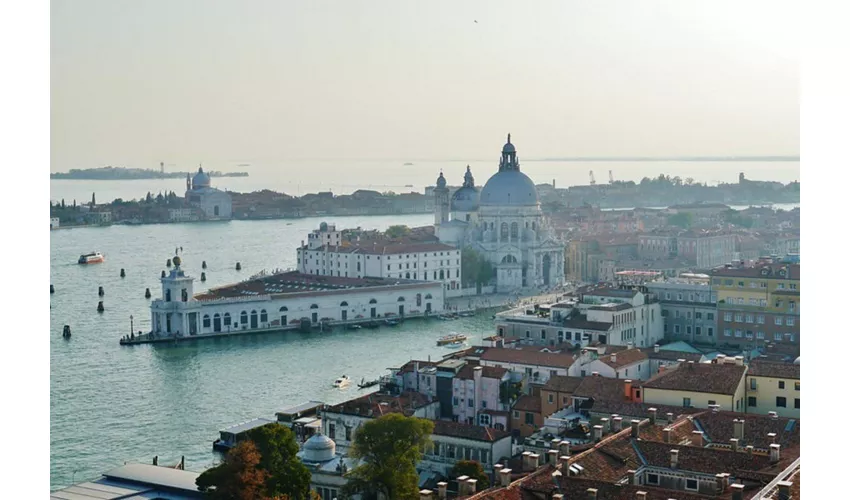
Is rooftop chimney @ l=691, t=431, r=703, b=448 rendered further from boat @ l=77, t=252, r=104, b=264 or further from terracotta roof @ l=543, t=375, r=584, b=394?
boat @ l=77, t=252, r=104, b=264

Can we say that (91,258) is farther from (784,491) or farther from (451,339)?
(784,491)

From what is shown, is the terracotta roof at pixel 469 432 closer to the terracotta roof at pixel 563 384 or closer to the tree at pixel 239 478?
the terracotta roof at pixel 563 384

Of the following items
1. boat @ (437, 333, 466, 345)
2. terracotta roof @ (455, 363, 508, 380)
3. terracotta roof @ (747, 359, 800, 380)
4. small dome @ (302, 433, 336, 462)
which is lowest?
boat @ (437, 333, 466, 345)

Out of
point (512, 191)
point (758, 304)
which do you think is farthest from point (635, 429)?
point (512, 191)

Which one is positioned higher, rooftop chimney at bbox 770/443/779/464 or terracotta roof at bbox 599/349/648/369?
rooftop chimney at bbox 770/443/779/464

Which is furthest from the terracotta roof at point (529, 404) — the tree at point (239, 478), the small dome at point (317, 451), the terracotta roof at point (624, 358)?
the tree at point (239, 478)

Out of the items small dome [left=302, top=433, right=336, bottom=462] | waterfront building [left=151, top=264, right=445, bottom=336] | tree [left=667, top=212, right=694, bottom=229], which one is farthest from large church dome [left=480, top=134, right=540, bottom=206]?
small dome [left=302, top=433, right=336, bottom=462]
